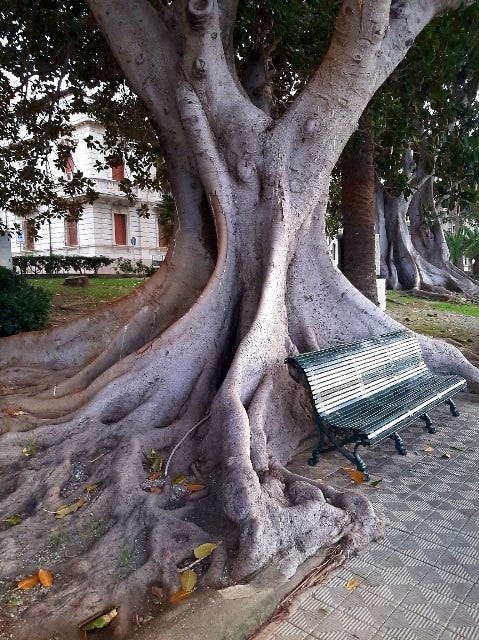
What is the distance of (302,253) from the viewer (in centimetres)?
546

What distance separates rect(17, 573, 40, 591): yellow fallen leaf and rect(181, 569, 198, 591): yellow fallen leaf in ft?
2.46

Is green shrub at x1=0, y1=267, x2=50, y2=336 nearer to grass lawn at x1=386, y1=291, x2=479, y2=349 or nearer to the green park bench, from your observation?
the green park bench

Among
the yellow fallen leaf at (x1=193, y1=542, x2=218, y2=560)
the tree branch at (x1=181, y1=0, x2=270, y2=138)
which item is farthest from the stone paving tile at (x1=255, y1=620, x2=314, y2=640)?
the tree branch at (x1=181, y1=0, x2=270, y2=138)

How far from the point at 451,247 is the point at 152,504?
2774 cm

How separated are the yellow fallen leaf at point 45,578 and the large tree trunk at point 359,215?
785cm

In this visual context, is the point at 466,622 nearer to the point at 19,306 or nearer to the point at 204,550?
the point at 204,550

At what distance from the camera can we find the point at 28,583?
8.43 ft

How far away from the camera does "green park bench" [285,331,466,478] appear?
3.94 m

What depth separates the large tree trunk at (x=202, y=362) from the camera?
2789 mm

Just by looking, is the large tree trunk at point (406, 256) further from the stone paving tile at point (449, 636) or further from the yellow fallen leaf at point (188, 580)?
the yellow fallen leaf at point (188, 580)

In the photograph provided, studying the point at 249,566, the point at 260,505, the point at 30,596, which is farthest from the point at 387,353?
the point at 30,596

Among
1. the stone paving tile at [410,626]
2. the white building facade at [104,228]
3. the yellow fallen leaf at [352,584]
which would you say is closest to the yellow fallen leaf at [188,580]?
the yellow fallen leaf at [352,584]

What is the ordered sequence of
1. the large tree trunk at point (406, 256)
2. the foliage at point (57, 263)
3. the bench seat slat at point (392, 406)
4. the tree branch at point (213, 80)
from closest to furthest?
the bench seat slat at point (392, 406) → the tree branch at point (213, 80) → the large tree trunk at point (406, 256) → the foliage at point (57, 263)

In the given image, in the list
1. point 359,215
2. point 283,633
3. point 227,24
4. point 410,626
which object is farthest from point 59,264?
point 410,626
